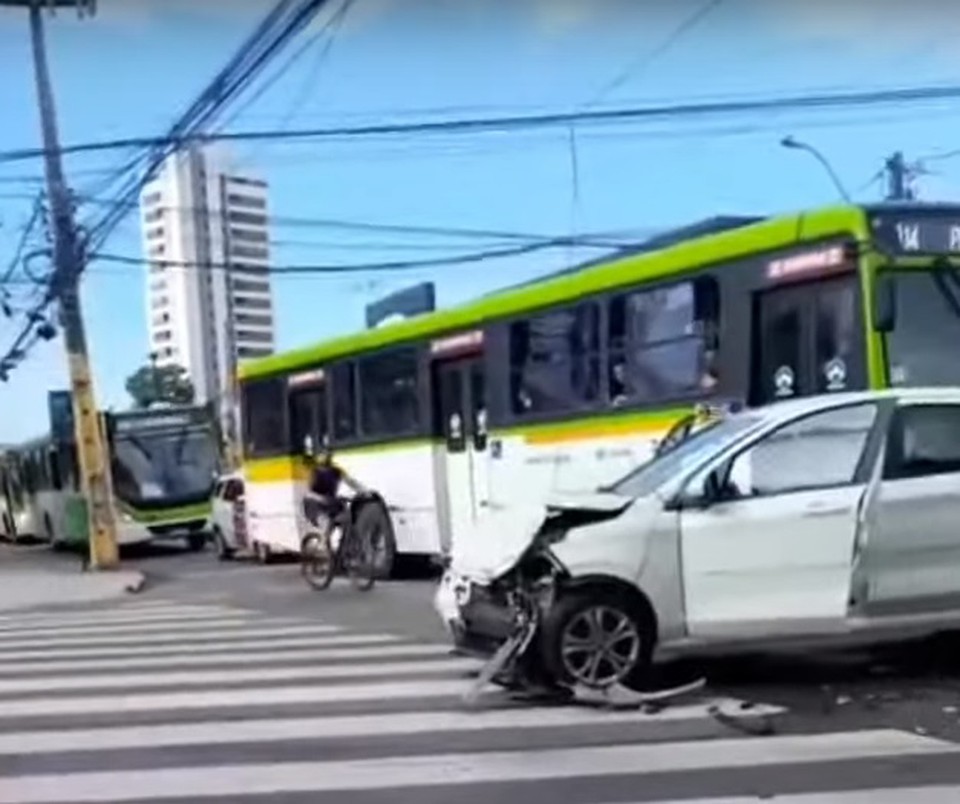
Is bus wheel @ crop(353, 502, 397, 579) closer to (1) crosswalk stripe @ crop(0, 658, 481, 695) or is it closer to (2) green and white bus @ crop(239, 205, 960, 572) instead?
(2) green and white bus @ crop(239, 205, 960, 572)

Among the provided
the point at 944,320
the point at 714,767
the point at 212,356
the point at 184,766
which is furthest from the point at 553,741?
Answer: the point at 212,356

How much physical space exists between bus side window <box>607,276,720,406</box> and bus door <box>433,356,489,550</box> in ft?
10.5

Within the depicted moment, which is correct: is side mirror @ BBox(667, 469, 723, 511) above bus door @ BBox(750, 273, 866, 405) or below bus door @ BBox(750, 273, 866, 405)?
below

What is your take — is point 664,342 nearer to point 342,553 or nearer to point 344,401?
point 342,553

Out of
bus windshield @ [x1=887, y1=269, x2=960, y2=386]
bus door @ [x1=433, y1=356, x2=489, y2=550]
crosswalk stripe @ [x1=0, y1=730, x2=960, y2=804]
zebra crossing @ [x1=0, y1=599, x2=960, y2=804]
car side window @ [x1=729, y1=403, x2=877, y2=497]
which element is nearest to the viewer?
zebra crossing @ [x1=0, y1=599, x2=960, y2=804]

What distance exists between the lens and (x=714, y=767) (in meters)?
7.44

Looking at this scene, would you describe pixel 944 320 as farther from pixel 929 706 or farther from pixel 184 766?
pixel 184 766

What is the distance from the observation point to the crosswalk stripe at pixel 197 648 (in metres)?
13.0

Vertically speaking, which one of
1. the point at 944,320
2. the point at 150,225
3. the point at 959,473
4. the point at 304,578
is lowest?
the point at 304,578

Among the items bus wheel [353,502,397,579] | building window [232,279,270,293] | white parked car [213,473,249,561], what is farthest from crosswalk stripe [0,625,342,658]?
building window [232,279,270,293]

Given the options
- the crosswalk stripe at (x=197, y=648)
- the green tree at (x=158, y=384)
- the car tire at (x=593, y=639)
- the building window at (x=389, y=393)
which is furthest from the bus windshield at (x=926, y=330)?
the green tree at (x=158, y=384)

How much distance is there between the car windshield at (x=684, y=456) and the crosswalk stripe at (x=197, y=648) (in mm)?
3691

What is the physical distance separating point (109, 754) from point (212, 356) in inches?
1574

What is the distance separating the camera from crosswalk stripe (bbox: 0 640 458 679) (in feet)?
39.4
